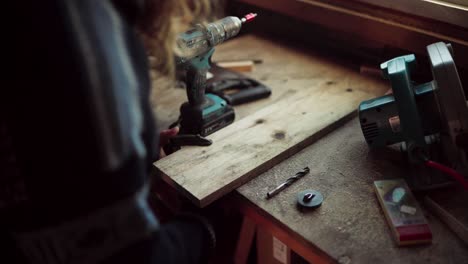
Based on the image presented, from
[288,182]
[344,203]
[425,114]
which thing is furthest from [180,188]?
[425,114]

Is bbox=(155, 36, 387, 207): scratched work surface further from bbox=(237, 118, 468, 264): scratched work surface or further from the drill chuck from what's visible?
the drill chuck

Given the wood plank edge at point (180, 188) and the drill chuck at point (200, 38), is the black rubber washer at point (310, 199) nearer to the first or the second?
the wood plank edge at point (180, 188)

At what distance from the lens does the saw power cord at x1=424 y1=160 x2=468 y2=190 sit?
92cm

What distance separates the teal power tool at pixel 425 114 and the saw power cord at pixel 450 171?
0.08ft

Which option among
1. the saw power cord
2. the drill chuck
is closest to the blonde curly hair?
the drill chuck

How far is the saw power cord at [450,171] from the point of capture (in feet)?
3.03

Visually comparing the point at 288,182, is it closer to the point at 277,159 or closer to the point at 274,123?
the point at 277,159

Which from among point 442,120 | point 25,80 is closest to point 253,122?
point 442,120

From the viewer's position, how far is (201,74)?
116 centimetres

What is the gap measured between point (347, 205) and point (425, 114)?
0.26m

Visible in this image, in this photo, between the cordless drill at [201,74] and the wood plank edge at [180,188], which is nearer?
the wood plank edge at [180,188]

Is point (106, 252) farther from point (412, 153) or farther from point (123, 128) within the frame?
point (412, 153)

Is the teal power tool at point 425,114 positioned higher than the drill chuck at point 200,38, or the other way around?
the drill chuck at point 200,38

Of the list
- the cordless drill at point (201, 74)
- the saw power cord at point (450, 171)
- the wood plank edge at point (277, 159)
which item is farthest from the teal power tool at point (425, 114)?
the cordless drill at point (201, 74)
